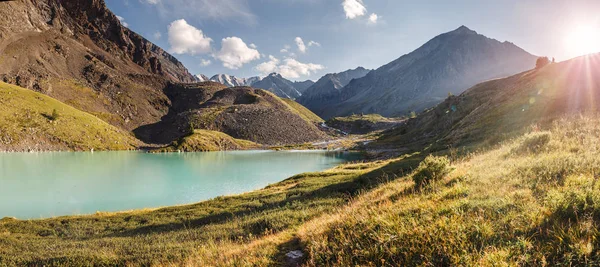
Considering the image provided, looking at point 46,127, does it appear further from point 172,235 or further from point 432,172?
point 432,172

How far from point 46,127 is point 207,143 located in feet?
208

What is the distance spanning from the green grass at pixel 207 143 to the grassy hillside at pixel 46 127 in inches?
1053

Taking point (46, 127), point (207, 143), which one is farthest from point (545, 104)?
point (46, 127)

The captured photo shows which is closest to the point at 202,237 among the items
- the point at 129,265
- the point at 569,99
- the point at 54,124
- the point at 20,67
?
the point at 129,265

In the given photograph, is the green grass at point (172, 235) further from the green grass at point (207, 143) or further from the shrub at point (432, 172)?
the green grass at point (207, 143)

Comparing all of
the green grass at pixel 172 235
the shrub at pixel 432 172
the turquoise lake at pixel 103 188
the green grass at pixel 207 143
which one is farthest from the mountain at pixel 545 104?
the green grass at pixel 207 143

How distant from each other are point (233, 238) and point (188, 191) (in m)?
35.9

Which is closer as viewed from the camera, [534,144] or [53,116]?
[534,144]

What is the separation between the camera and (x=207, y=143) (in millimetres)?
142375

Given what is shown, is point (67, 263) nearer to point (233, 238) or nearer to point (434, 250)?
point (233, 238)

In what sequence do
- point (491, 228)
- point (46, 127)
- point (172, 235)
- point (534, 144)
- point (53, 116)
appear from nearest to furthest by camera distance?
point (491, 228) < point (534, 144) < point (172, 235) < point (46, 127) < point (53, 116)

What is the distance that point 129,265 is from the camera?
37.6ft

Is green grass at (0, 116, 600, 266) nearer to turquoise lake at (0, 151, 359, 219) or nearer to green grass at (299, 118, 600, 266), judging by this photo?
green grass at (299, 118, 600, 266)

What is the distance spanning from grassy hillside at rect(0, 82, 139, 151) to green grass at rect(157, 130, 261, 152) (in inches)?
1053
